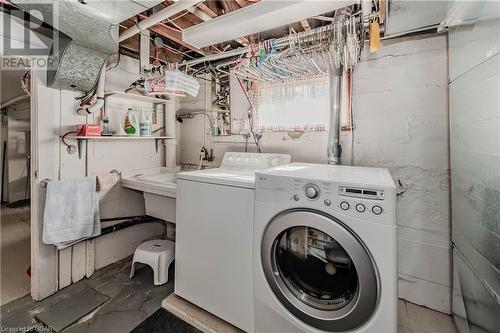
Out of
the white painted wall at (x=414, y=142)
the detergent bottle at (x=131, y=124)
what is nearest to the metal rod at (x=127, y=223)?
the detergent bottle at (x=131, y=124)

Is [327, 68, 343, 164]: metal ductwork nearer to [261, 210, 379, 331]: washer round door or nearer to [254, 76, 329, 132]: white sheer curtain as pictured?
[254, 76, 329, 132]: white sheer curtain

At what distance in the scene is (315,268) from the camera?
1231mm

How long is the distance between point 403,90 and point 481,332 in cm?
152

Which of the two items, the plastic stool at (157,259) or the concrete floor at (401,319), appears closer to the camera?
the concrete floor at (401,319)

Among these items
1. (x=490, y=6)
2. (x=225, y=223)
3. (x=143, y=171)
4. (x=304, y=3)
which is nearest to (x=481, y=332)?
(x=225, y=223)

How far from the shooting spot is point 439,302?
1.65 meters

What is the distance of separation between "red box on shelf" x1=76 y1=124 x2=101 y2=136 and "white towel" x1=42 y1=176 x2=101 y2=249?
43cm

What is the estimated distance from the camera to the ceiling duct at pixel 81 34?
125 cm

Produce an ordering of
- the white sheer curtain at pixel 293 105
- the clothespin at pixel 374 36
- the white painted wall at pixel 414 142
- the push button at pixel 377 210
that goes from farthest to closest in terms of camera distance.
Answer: the white sheer curtain at pixel 293 105
the white painted wall at pixel 414 142
the clothespin at pixel 374 36
the push button at pixel 377 210

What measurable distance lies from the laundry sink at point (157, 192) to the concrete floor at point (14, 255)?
3.82 feet

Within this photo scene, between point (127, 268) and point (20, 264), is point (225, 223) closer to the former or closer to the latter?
point (127, 268)

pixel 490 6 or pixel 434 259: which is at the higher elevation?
pixel 490 6

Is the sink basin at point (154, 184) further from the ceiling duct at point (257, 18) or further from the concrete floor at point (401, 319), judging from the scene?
the ceiling duct at point (257, 18)

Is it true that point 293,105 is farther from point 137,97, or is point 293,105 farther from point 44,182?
point 44,182
